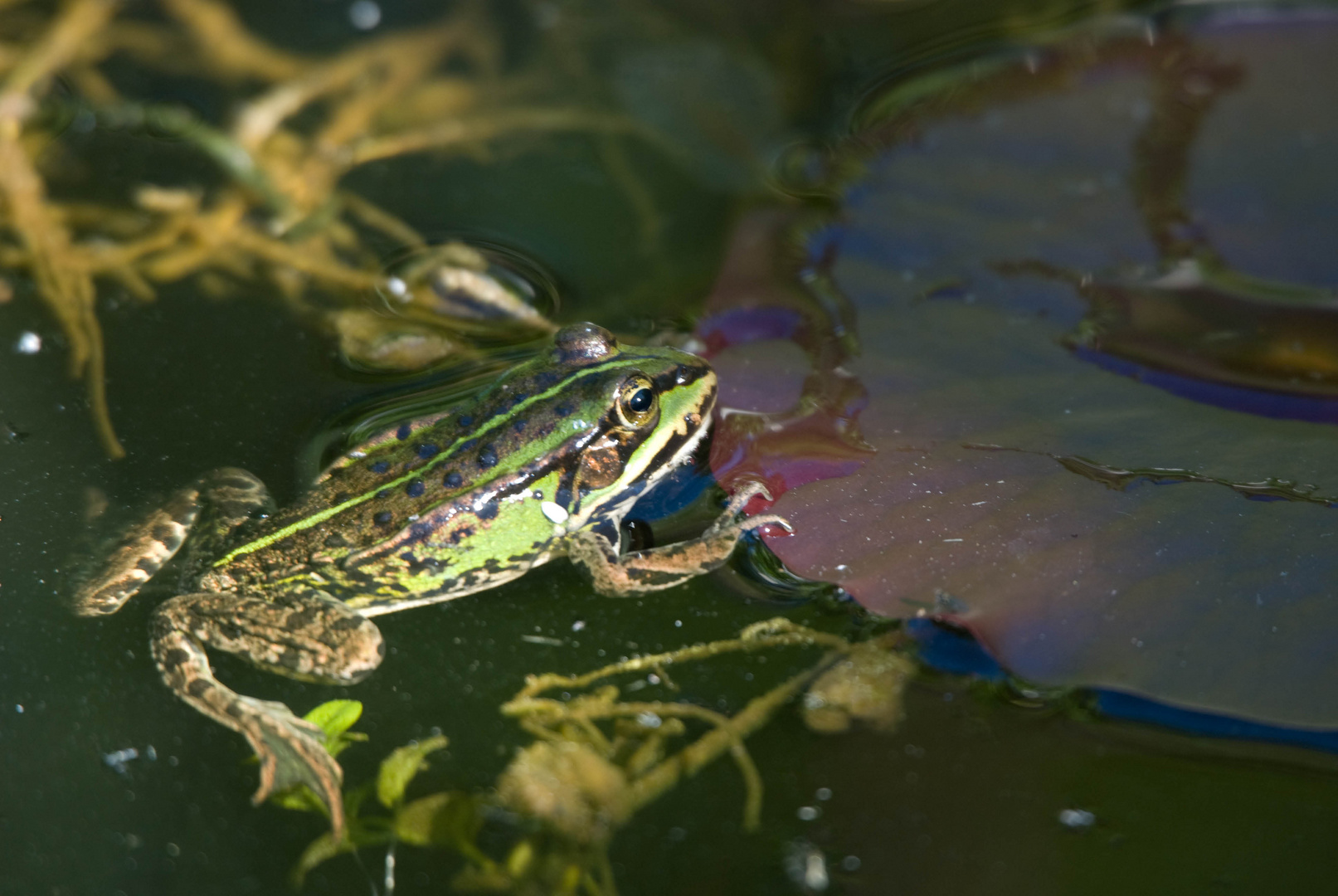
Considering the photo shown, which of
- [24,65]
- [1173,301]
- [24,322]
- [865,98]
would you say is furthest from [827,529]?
[24,65]

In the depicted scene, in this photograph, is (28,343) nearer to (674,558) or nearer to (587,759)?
(674,558)

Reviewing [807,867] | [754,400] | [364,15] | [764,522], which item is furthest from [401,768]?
[364,15]

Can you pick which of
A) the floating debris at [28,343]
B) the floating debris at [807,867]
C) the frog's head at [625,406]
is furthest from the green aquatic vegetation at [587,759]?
the floating debris at [28,343]

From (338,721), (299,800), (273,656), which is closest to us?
(299,800)

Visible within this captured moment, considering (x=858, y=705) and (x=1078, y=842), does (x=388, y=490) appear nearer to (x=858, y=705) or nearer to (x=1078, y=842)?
(x=858, y=705)

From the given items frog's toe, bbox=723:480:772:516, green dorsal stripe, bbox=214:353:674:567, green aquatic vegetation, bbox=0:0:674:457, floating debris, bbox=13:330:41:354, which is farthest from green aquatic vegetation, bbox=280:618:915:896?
floating debris, bbox=13:330:41:354

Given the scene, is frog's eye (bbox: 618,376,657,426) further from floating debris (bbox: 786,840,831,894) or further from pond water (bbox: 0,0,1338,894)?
floating debris (bbox: 786,840,831,894)

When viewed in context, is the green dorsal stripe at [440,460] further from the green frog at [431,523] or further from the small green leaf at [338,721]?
the small green leaf at [338,721]
